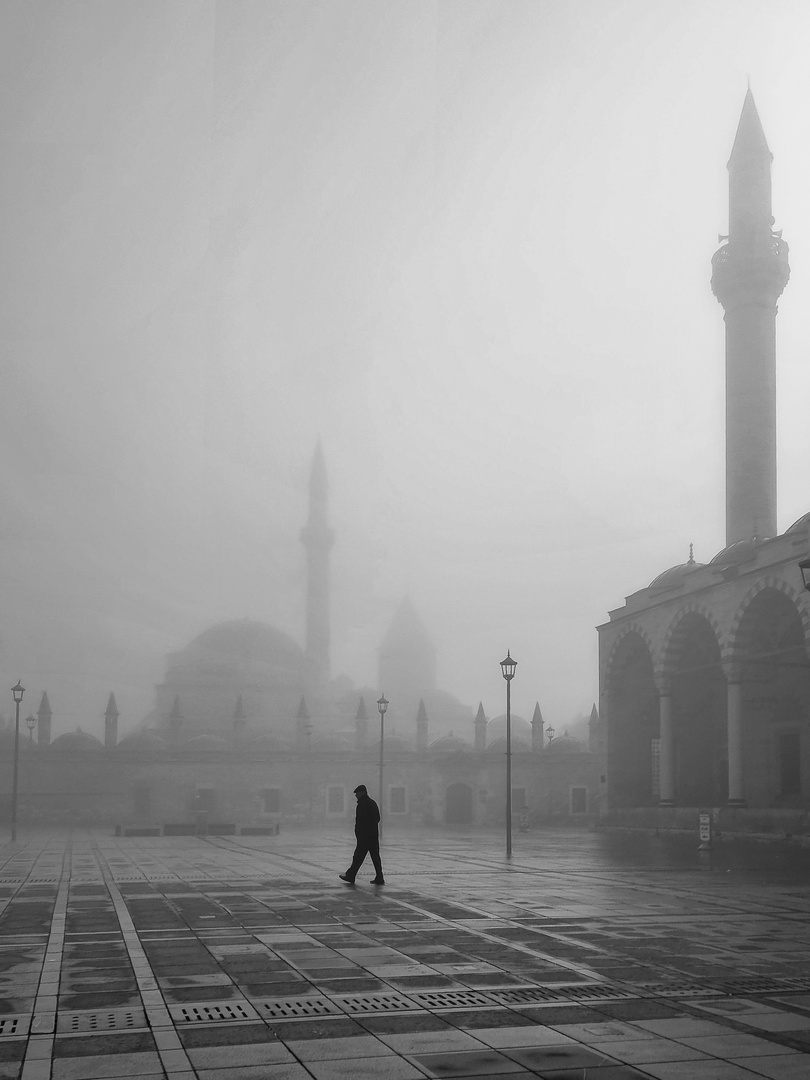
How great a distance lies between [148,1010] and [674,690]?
34945 millimetres

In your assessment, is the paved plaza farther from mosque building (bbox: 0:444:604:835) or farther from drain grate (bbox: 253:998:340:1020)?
mosque building (bbox: 0:444:604:835)

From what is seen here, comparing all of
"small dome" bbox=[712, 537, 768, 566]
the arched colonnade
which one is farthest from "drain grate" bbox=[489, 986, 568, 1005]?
"small dome" bbox=[712, 537, 768, 566]

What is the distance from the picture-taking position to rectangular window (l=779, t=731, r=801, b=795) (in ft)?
119

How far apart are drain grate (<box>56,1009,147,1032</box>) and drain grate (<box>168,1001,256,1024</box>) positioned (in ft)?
0.69

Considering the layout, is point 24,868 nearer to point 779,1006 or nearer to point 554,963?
point 554,963

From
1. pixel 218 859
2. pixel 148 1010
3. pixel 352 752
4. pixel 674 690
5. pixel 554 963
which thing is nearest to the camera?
pixel 148 1010

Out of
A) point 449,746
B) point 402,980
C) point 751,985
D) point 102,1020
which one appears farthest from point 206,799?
point 102,1020

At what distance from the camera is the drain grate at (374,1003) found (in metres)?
6.88

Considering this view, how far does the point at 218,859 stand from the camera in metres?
21.4

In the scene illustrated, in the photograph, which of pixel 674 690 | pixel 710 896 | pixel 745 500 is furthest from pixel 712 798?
pixel 710 896

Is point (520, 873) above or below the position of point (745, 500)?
below

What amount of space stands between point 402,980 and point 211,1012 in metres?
1.55

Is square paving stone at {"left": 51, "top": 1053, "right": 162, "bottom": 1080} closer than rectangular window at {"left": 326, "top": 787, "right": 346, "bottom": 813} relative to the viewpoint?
Yes

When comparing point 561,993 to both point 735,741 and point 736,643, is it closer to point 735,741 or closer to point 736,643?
point 736,643
